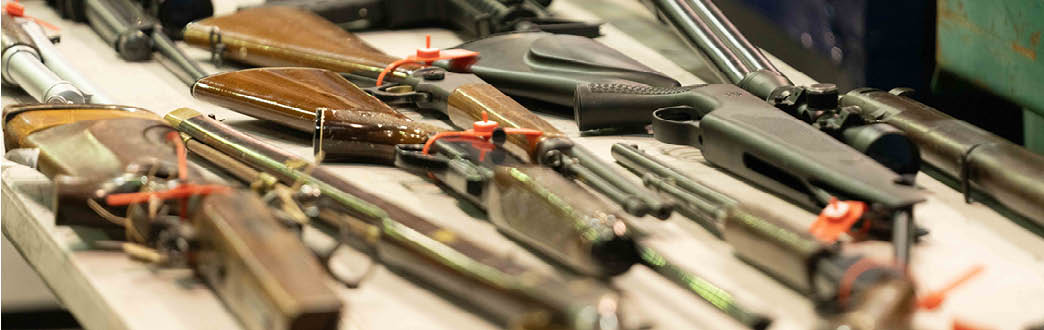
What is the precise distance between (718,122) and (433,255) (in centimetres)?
61

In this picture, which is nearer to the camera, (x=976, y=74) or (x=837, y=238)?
(x=837, y=238)

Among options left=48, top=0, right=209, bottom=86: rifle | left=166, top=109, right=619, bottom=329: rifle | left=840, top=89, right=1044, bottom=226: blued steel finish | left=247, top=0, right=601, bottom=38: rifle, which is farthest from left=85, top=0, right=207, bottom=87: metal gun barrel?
left=840, top=89, right=1044, bottom=226: blued steel finish

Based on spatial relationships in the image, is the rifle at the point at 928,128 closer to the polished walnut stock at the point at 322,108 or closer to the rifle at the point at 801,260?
the rifle at the point at 801,260

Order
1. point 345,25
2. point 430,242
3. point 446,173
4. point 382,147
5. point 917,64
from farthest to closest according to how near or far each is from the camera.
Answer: point 345,25
point 917,64
point 382,147
point 446,173
point 430,242

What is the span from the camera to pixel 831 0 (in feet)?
8.34

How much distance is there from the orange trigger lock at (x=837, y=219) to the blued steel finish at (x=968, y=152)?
0.23 meters

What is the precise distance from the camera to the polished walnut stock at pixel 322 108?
6.56ft

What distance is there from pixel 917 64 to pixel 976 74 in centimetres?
24

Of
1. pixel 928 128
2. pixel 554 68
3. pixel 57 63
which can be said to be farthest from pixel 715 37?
pixel 57 63

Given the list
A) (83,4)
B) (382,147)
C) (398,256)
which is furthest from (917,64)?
(83,4)

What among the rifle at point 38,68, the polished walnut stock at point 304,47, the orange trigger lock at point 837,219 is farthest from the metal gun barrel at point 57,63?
the orange trigger lock at point 837,219

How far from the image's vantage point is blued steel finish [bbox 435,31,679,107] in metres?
2.33

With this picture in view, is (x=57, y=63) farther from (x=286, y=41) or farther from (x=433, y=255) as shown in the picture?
(x=433, y=255)

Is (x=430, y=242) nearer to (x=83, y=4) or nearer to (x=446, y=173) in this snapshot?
(x=446, y=173)
